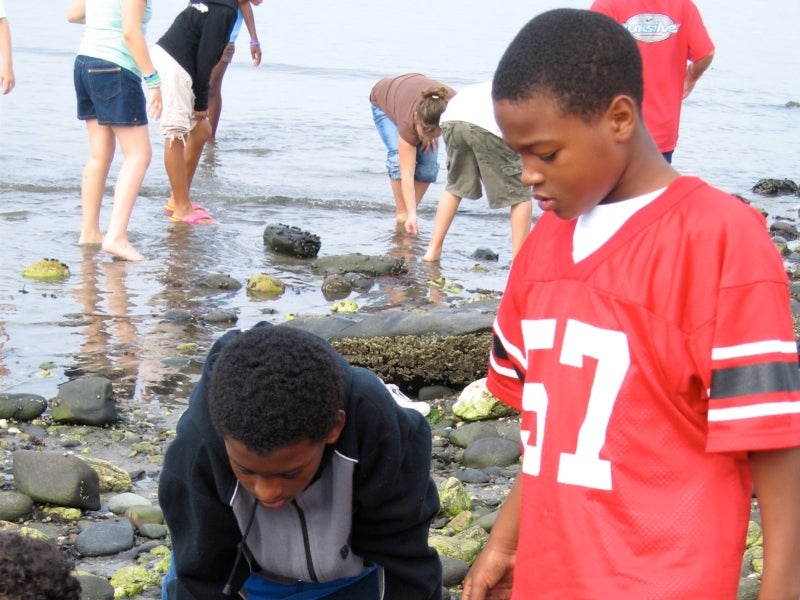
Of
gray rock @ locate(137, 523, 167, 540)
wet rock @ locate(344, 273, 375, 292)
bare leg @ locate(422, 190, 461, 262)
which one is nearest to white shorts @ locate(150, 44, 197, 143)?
wet rock @ locate(344, 273, 375, 292)

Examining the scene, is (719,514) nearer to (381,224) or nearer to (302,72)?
(381,224)

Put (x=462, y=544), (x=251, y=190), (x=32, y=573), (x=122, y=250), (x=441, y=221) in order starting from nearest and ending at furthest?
1. (x=32, y=573)
2. (x=462, y=544)
3. (x=122, y=250)
4. (x=441, y=221)
5. (x=251, y=190)

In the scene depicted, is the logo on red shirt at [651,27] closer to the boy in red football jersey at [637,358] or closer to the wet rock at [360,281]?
the wet rock at [360,281]

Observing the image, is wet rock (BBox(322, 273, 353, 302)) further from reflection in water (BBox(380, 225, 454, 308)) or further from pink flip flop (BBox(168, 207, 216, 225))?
pink flip flop (BBox(168, 207, 216, 225))

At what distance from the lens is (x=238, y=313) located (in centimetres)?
714

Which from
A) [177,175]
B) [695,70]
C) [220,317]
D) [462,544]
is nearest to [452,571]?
[462,544]

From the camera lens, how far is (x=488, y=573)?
2438 mm

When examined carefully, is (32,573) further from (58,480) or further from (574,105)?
(58,480)

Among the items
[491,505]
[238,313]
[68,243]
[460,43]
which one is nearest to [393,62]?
[460,43]

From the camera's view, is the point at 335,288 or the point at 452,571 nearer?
the point at 452,571

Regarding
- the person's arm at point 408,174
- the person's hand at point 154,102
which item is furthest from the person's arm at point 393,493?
the person's arm at point 408,174

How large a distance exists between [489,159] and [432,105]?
895mm

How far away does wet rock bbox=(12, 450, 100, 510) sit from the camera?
4.16 meters

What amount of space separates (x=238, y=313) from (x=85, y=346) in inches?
44.5
